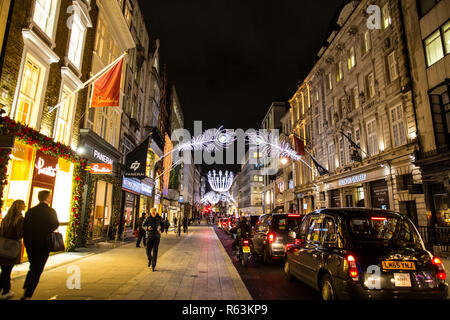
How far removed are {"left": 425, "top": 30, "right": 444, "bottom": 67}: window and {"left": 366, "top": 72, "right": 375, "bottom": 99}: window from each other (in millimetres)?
5276

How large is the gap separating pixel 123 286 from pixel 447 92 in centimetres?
1719

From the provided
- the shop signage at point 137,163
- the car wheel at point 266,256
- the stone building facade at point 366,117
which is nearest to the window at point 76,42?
the shop signage at point 137,163

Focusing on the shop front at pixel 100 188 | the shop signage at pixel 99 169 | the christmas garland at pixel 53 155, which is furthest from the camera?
the shop front at pixel 100 188

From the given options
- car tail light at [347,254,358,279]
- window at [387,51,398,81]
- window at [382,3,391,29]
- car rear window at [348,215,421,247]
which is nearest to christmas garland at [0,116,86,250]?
car tail light at [347,254,358,279]

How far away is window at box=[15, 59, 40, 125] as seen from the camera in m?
9.23

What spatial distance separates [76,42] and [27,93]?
192 inches

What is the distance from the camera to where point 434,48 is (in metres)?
14.7

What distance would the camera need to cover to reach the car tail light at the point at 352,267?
436 cm

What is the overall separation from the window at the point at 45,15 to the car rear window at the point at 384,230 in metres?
12.2

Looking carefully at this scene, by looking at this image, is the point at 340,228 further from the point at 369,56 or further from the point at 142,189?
the point at 142,189

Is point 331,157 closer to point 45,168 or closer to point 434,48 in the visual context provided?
point 434,48

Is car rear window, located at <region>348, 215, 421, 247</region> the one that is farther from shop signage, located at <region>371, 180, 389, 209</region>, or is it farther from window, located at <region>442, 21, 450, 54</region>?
shop signage, located at <region>371, 180, 389, 209</region>

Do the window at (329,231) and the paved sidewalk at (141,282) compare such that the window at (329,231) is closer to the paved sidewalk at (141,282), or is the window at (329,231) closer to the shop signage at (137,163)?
the paved sidewalk at (141,282)
